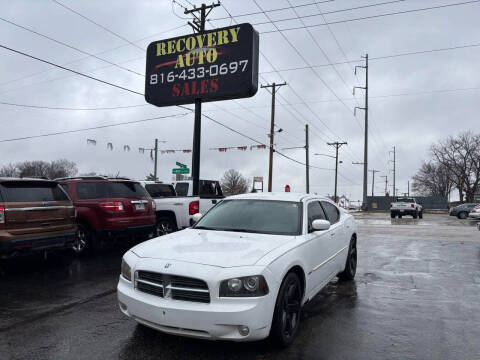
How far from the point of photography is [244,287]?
347 centimetres

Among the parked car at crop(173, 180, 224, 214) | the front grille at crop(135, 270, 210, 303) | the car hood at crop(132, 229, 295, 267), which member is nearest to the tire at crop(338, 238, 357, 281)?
the car hood at crop(132, 229, 295, 267)

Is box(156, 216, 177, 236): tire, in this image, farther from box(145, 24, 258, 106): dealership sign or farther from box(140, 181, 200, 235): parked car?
box(145, 24, 258, 106): dealership sign

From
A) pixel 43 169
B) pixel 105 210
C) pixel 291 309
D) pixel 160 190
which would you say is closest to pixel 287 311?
pixel 291 309

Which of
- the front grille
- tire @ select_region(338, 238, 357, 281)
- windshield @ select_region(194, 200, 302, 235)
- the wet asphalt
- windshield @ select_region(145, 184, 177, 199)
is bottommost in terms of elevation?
the wet asphalt

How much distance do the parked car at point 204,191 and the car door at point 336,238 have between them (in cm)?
598

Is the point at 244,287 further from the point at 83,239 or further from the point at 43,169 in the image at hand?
the point at 43,169

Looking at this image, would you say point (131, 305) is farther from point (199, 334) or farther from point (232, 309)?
point (232, 309)

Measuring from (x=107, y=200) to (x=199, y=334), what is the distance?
19.7ft

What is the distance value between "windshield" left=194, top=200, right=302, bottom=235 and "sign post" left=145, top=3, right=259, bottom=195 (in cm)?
886

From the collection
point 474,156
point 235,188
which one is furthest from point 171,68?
point 235,188

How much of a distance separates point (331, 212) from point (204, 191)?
327 inches

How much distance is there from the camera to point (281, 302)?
12.2ft

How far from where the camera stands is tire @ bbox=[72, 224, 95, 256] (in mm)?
8734

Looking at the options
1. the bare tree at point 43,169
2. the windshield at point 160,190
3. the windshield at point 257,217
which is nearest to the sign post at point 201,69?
the windshield at point 160,190
